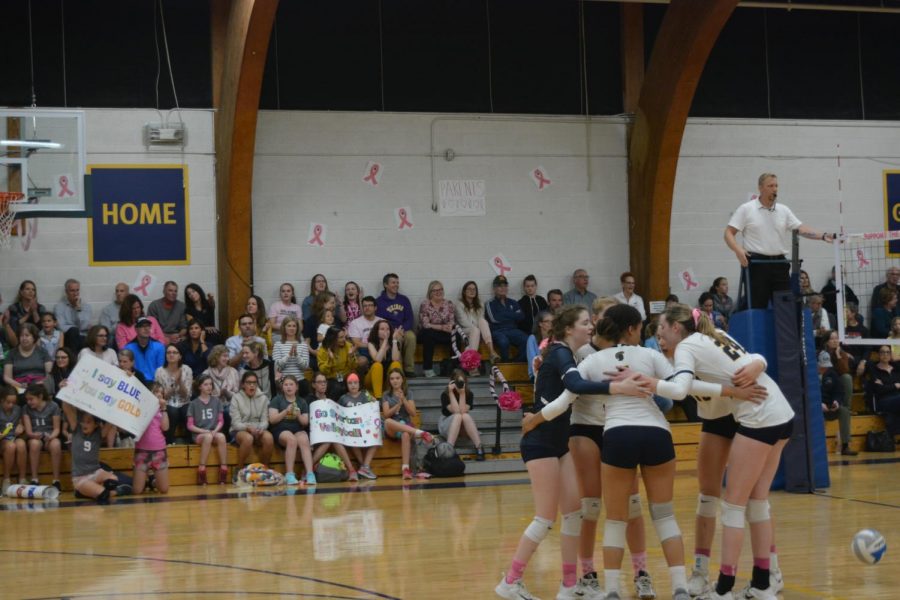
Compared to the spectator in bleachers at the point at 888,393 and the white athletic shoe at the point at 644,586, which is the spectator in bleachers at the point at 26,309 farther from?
the spectator in bleachers at the point at 888,393

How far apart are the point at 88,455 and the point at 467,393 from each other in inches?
186

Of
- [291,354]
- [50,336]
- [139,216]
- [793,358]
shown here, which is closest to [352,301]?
[291,354]

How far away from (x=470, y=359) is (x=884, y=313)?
687 centimetres

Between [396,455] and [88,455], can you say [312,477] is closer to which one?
[396,455]

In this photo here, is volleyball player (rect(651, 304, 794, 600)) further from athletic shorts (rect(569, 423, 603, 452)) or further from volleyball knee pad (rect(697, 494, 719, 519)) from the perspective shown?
athletic shorts (rect(569, 423, 603, 452))

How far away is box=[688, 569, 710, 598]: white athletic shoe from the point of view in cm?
602

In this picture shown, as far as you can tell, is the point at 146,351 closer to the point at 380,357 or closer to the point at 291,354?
the point at 291,354

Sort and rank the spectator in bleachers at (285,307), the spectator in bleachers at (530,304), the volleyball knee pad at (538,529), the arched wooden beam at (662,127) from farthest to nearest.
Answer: the spectator in bleachers at (530,304) → the spectator in bleachers at (285,307) → the arched wooden beam at (662,127) → the volleyball knee pad at (538,529)

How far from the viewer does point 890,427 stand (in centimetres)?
1543

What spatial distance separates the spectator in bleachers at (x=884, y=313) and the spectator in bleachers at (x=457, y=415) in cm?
717

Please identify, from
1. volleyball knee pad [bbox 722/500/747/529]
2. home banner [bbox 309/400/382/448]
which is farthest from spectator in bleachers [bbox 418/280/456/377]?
volleyball knee pad [bbox 722/500/747/529]

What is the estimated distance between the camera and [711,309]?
663 inches

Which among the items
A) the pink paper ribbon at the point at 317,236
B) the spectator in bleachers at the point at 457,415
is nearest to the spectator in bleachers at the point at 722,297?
the spectator in bleachers at the point at 457,415

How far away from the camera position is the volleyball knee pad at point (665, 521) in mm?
5673
